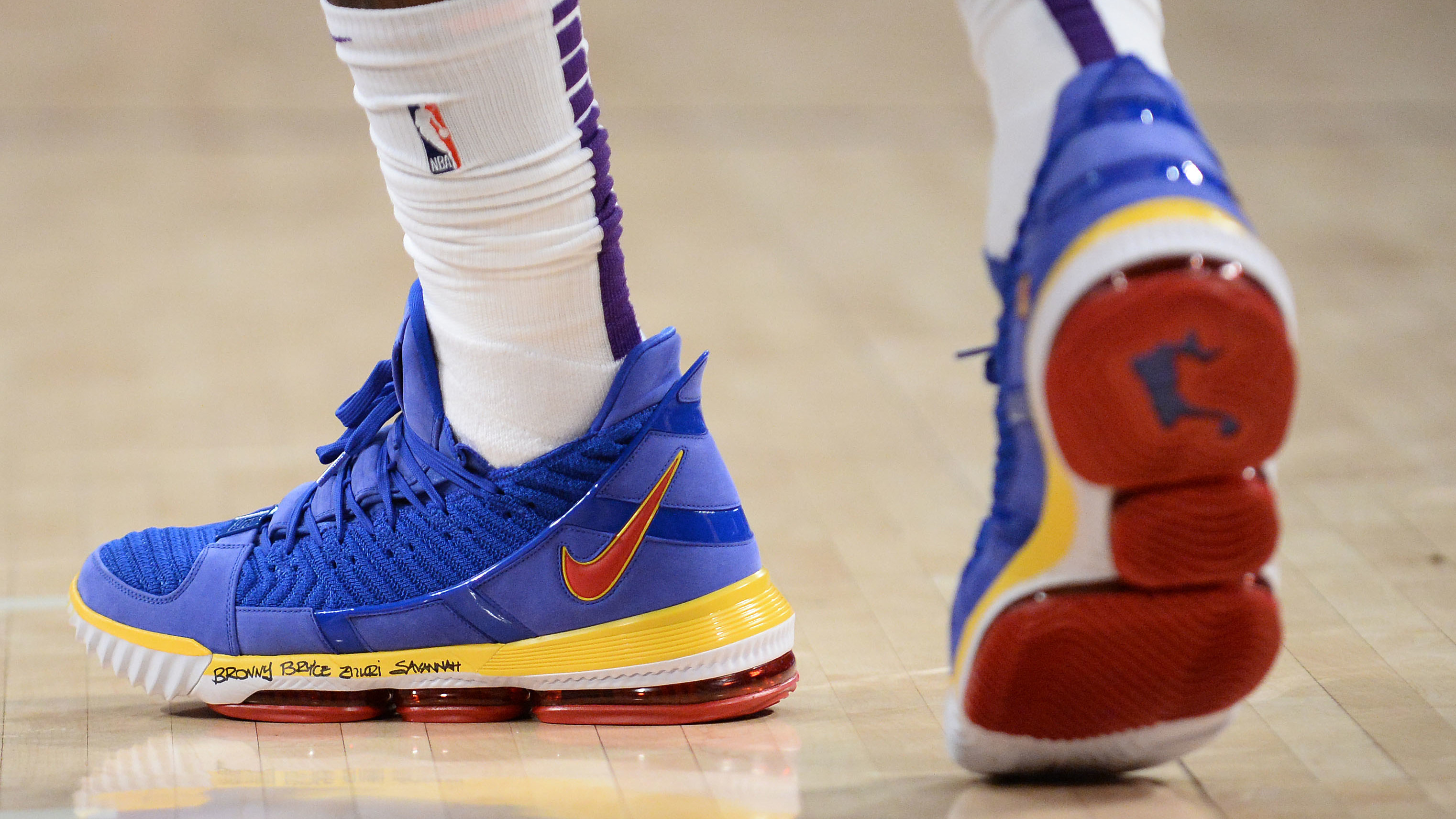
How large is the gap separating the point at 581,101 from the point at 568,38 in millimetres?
35

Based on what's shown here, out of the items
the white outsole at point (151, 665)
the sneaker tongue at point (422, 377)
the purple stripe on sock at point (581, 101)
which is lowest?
the white outsole at point (151, 665)

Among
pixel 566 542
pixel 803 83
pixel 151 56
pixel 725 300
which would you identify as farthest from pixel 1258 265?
pixel 151 56

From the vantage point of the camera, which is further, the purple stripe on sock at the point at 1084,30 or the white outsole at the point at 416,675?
the white outsole at the point at 416,675

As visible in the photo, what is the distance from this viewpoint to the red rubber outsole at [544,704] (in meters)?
0.90

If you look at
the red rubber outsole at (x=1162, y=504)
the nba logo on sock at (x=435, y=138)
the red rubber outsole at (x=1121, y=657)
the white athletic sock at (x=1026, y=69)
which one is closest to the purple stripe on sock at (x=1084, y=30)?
the white athletic sock at (x=1026, y=69)

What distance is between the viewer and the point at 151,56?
9.52ft

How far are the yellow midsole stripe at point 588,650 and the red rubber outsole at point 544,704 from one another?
0.7 inches

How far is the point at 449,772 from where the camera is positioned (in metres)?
0.83

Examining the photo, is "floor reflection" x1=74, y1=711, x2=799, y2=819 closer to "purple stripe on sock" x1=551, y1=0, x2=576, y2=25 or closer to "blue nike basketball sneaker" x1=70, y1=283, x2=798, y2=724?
"blue nike basketball sneaker" x1=70, y1=283, x2=798, y2=724

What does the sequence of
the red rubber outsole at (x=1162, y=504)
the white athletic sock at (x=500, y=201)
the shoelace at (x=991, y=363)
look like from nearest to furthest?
the red rubber outsole at (x=1162, y=504) → the shoelace at (x=991, y=363) → the white athletic sock at (x=500, y=201)

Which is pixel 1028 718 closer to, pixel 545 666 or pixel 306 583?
pixel 545 666

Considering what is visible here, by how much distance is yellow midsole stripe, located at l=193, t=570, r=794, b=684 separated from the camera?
35.2 inches

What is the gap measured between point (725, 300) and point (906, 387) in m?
0.34

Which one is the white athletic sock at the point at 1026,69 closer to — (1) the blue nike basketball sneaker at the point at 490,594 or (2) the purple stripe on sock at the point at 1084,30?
(2) the purple stripe on sock at the point at 1084,30
